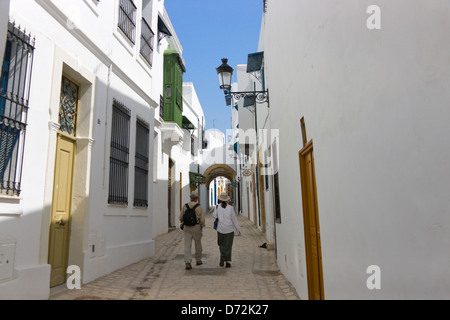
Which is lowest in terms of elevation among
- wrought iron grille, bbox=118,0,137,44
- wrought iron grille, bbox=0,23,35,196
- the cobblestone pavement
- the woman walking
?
the cobblestone pavement

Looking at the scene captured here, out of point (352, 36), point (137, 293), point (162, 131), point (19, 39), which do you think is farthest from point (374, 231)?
point (162, 131)

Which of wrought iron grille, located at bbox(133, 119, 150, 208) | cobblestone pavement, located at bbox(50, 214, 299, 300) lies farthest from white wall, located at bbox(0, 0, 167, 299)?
cobblestone pavement, located at bbox(50, 214, 299, 300)

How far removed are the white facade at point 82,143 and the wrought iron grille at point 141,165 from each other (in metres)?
0.18

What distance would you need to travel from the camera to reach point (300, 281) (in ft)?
16.1

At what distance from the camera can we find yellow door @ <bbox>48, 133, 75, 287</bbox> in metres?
5.09

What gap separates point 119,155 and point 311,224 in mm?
4301

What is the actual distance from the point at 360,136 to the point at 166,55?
40.7 feet

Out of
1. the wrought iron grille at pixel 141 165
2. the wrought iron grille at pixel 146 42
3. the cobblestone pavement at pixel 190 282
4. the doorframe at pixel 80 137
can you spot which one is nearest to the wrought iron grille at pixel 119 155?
the wrought iron grille at pixel 141 165

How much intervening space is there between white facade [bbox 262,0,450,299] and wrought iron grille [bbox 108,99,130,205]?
4108 mm

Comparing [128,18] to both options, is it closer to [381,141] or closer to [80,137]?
[80,137]

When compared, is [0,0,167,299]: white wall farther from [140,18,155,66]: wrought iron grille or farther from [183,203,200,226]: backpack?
[183,203,200,226]: backpack

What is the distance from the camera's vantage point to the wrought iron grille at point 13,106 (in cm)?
384

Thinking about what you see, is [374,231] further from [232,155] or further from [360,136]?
[232,155]

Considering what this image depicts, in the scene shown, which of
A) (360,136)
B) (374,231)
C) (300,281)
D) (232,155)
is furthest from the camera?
(232,155)
